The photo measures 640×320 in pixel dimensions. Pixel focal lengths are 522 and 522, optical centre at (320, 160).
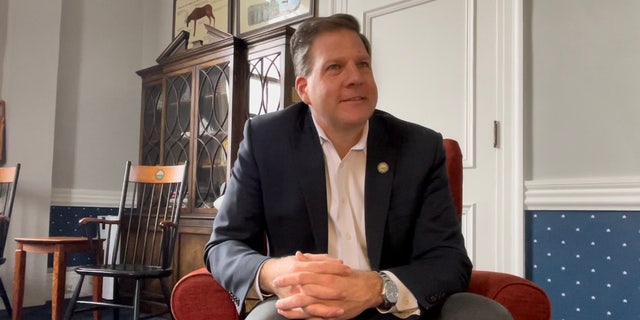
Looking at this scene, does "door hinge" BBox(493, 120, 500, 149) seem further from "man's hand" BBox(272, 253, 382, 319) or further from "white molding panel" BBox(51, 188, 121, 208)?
"white molding panel" BBox(51, 188, 121, 208)

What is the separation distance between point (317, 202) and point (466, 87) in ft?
4.87

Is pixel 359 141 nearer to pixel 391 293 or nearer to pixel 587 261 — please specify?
pixel 391 293

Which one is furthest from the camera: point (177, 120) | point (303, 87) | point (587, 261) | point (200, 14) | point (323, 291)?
point (200, 14)

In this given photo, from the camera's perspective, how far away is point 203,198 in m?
3.30

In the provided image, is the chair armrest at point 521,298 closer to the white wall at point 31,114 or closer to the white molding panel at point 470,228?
the white molding panel at point 470,228

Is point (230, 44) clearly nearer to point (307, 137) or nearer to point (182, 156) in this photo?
point (182, 156)

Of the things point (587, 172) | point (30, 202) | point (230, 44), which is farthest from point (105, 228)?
point (587, 172)

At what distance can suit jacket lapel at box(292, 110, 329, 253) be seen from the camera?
124cm

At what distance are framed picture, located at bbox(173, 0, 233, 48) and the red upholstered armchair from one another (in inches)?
104

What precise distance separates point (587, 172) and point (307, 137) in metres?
1.36

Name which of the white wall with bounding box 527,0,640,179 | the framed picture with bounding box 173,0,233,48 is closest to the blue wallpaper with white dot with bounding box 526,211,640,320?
the white wall with bounding box 527,0,640,179

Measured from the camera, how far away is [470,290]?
4.06 feet

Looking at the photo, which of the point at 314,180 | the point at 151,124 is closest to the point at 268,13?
the point at 151,124

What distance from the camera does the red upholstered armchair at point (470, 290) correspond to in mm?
1160
